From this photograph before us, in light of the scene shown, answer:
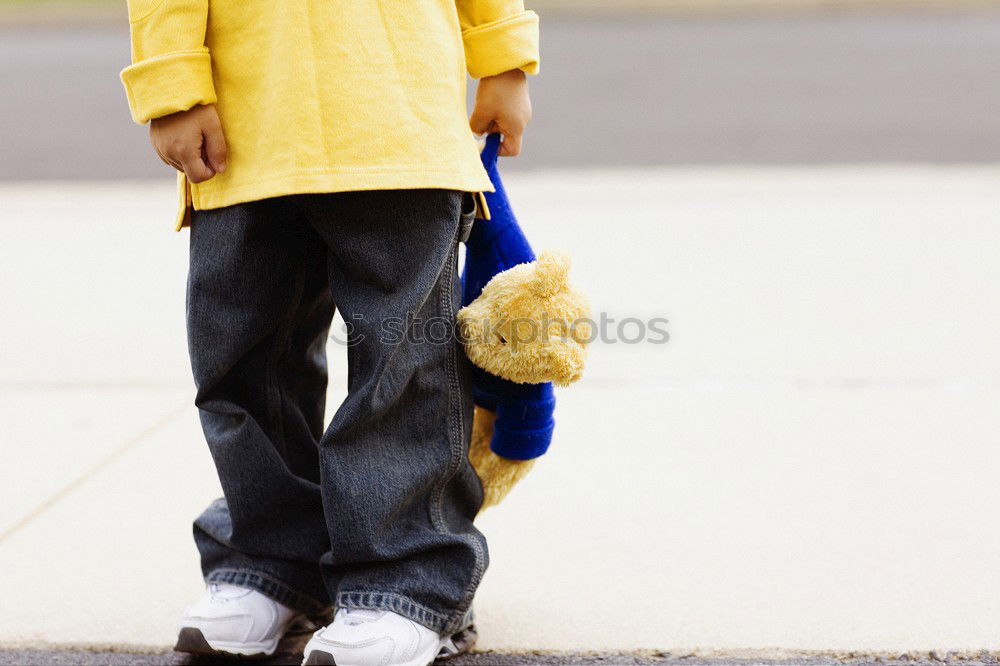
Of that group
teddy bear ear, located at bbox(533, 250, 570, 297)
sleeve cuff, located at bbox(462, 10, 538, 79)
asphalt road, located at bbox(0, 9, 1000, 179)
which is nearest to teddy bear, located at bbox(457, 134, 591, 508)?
teddy bear ear, located at bbox(533, 250, 570, 297)

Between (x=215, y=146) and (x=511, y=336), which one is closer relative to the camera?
(x=215, y=146)

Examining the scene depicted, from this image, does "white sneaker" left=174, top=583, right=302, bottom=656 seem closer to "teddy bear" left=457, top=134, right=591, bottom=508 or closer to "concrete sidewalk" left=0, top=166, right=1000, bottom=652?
"concrete sidewalk" left=0, top=166, right=1000, bottom=652

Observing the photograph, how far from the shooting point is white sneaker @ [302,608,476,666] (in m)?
1.52

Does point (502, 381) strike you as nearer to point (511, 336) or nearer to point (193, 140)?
point (511, 336)

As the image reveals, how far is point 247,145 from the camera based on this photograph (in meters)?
1.52

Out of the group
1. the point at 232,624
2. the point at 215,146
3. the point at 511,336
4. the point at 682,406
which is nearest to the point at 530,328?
the point at 511,336

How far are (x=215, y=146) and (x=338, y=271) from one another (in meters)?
0.25

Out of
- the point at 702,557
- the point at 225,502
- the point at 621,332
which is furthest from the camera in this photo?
the point at 621,332

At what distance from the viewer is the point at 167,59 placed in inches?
57.8

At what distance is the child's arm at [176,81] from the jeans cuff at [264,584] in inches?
24.0

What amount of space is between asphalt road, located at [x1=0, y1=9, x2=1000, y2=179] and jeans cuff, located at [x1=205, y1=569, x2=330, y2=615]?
438cm

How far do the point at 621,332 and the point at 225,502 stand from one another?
170 centimetres

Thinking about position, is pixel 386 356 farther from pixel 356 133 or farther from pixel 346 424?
pixel 356 133

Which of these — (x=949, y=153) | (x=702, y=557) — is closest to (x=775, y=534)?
(x=702, y=557)
